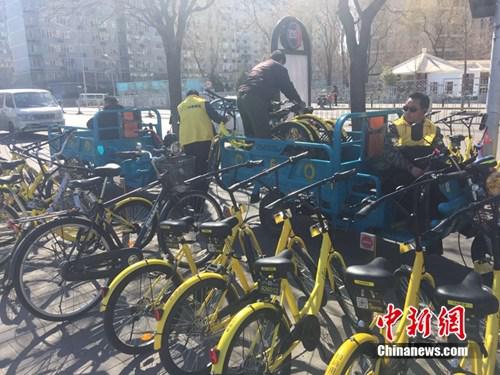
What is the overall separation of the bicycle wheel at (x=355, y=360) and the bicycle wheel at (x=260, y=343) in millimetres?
475

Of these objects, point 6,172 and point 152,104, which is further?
point 152,104

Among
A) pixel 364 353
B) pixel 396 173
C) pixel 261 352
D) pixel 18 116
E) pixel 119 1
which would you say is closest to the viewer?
pixel 364 353

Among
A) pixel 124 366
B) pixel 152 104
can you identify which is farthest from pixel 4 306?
pixel 152 104

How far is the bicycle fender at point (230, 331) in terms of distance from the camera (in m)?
2.19

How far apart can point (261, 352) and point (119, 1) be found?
40.2 ft

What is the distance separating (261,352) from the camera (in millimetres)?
2486

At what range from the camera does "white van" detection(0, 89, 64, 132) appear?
16391mm

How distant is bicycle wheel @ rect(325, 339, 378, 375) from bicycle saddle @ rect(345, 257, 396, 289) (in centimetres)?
29

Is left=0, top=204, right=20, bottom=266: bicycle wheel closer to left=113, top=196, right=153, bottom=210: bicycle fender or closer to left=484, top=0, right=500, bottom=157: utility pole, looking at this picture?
left=113, top=196, right=153, bottom=210: bicycle fender

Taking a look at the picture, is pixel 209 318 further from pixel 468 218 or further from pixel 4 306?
pixel 4 306

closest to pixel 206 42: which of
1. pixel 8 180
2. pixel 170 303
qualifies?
pixel 8 180

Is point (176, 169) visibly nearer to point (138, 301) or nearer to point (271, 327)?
point (138, 301)

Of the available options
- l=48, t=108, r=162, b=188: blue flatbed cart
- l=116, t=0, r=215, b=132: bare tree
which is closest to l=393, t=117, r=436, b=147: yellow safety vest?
l=48, t=108, r=162, b=188: blue flatbed cart

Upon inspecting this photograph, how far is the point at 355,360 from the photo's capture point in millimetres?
2068
